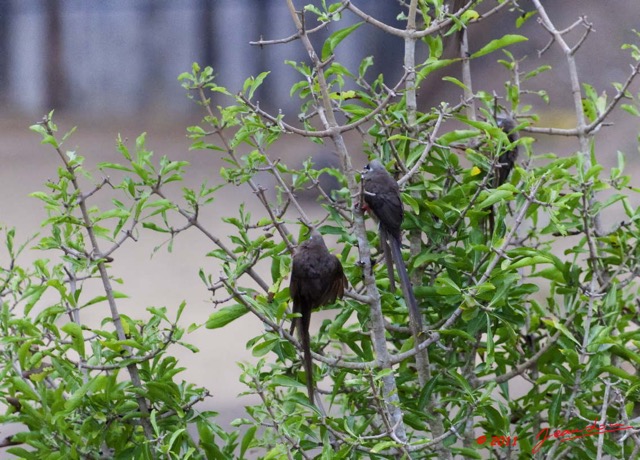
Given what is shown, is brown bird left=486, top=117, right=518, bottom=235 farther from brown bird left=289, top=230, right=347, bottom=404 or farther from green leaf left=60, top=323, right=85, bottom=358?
green leaf left=60, top=323, right=85, bottom=358

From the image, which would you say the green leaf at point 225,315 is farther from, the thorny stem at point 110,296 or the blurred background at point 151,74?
the blurred background at point 151,74

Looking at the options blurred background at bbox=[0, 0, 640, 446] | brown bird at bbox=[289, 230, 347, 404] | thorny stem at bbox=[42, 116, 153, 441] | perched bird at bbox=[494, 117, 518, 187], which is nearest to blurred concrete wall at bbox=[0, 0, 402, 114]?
blurred background at bbox=[0, 0, 640, 446]

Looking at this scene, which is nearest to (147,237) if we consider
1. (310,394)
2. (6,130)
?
(6,130)

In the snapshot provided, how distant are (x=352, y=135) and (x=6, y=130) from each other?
858 mm

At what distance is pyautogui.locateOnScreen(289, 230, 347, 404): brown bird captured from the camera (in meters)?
0.88

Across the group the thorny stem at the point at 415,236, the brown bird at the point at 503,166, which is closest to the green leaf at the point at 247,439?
the thorny stem at the point at 415,236

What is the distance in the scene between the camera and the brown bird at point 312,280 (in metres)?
0.88

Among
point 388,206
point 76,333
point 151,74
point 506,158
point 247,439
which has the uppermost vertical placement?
point 151,74

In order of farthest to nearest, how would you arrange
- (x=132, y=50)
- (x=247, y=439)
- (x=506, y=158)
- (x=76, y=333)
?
(x=132, y=50), (x=506, y=158), (x=247, y=439), (x=76, y=333)

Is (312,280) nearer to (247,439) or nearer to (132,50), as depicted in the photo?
(247,439)

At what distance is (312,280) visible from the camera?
34.6 inches

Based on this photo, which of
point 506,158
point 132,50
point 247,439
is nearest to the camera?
point 247,439

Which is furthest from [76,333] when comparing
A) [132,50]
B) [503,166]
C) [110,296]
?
[132,50]

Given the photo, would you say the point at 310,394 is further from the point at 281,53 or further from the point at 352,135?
the point at 281,53
